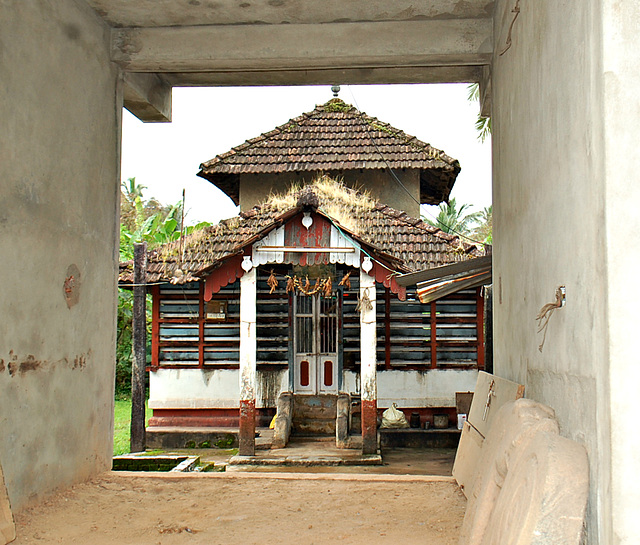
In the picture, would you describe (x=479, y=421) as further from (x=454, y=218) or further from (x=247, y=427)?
(x=454, y=218)

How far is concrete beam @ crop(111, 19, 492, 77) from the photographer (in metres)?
5.59

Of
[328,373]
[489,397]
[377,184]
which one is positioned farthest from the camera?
[377,184]

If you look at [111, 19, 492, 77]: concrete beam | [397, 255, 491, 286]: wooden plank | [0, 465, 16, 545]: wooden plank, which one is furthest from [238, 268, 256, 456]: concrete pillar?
[0, 465, 16, 545]: wooden plank

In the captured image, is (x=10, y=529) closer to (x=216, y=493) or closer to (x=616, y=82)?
(x=216, y=493)

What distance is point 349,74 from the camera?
21.7 ft

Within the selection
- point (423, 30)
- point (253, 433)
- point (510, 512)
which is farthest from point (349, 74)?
point (253, 433)

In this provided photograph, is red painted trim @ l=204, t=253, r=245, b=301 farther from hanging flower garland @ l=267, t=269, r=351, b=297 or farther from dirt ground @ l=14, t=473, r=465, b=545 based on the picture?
dirt ground @ l=14, t=473, r=465, b=545

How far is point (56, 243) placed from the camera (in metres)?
4.79

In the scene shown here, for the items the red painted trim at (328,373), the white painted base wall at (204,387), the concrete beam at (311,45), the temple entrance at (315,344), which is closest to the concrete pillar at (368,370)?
the temple entrance at (315,344)

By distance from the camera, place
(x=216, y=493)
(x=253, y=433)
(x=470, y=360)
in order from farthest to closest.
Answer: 1. (x=470, y=360)
2. (x=253, y=433)
3. (x=216, y=493)

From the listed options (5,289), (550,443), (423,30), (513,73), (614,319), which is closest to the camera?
(614,319)

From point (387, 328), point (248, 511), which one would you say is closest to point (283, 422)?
point (387, 328)

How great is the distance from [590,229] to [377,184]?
38.7 feet

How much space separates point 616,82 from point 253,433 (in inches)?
346
